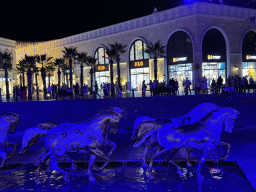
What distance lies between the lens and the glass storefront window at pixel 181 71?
130ft

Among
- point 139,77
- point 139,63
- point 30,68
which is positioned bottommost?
point 139,77

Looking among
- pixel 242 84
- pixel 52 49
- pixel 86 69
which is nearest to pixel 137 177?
pixel 242 84

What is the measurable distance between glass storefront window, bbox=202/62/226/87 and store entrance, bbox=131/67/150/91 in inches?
376

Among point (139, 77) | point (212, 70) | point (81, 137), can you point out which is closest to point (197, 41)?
point (212, 70)

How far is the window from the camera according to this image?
45719mm

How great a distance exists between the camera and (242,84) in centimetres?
2588

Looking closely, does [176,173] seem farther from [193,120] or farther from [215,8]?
[215,8]

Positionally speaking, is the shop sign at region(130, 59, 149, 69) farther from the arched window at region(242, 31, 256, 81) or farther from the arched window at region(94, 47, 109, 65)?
the arched window at region(242, 31, 256, 81)

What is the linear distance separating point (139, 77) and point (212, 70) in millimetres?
12062

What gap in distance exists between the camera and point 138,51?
46469mm

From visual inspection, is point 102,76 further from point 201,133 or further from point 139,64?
point 201,133

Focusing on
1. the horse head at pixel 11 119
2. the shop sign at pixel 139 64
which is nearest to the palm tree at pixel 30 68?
the shop sign at pixel 139 64

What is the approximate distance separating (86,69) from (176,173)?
166ft

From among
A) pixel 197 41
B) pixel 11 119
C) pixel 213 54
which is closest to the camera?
pixel 11 119
